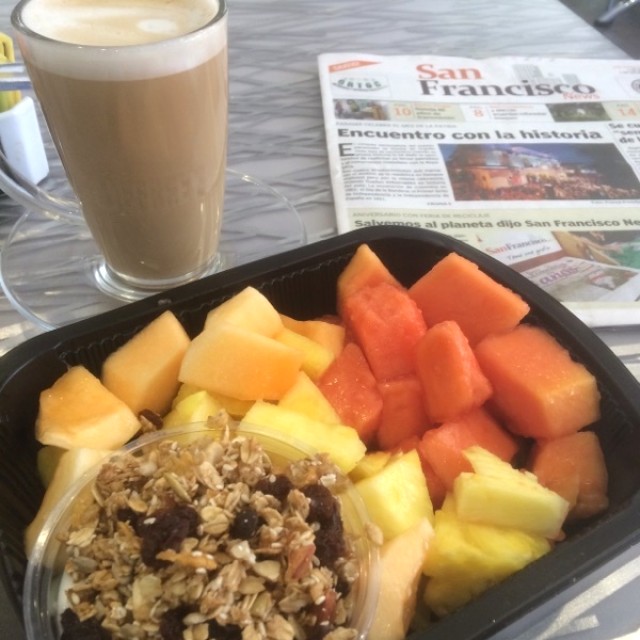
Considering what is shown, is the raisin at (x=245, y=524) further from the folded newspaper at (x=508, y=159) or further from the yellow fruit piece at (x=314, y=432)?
the folded newspaper at (x=508, y=159)

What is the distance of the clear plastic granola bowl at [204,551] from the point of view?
0.42 m

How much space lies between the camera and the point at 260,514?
0.46 metres

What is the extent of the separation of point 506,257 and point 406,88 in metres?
0.43

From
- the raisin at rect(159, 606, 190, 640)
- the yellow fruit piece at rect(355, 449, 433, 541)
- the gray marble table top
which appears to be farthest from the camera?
the gray marble table top

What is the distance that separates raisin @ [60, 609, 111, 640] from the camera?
A: 418mm

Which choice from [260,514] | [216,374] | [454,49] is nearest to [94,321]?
[216,374]

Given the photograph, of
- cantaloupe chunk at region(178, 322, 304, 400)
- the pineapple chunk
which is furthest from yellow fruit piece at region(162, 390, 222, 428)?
the pineapple chunk

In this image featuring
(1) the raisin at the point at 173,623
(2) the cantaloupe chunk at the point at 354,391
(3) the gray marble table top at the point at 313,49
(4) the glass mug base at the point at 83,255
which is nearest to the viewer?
(1) the raisin at the point at 173,623

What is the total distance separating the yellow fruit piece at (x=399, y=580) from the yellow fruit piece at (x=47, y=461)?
277 millimetres

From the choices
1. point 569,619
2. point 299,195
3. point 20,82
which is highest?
point 20,82

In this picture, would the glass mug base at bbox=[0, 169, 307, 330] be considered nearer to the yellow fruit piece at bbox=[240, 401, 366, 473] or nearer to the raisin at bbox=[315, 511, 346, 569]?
the yellow fruit piece at bbox=[240, 401, 366, 473]

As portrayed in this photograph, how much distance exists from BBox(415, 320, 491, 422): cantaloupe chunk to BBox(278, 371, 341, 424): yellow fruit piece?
0.30 ft

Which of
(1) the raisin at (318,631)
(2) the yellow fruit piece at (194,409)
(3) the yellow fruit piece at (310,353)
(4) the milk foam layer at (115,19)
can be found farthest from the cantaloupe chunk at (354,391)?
(4) the milk foam layer at (115,19)

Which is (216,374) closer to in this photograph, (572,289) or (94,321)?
(94,321)
